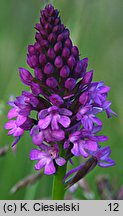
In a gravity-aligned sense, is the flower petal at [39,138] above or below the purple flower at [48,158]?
A: above

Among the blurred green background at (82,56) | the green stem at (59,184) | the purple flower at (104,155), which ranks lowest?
the green stem at (59,184)

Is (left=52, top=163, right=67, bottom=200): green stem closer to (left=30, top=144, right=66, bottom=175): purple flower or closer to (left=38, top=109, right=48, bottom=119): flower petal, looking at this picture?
(left=30, top=144, right=66, bottom=175): purple flower

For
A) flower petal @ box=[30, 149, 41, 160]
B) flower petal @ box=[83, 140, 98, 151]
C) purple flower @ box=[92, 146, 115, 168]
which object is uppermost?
purple flower @ box=[92, 146, 115, 168]

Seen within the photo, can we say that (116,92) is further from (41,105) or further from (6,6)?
(41,105)

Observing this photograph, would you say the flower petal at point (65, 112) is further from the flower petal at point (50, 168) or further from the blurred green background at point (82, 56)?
the blurred green background at point (82, 56)

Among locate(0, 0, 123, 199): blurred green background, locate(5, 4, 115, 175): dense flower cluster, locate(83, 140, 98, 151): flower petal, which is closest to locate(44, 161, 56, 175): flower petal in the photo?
locate(5, 4, 115, 175): dense flower cluster

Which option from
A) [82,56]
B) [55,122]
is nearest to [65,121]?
[55,122]

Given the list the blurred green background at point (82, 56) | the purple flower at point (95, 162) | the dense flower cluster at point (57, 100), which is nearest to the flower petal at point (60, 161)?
the dense flower cluster at point (57, 100)
